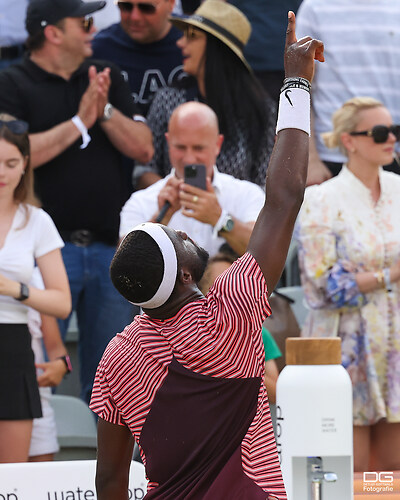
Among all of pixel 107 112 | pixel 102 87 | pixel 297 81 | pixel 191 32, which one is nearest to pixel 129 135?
pixel 107 112

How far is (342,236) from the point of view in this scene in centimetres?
456

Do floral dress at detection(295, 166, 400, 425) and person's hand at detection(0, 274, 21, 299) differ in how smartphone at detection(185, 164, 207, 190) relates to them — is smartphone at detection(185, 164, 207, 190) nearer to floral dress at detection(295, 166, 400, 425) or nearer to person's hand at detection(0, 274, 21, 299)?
floral dress at detection(295, 166, 400, 425)

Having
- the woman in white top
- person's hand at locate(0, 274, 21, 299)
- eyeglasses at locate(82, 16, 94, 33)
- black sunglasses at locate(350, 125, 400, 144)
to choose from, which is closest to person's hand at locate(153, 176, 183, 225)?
the woman in white top

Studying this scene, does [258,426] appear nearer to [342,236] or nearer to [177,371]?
[177,371]

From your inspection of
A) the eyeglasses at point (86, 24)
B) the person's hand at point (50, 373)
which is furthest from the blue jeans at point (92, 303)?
the eyeglasses at point (86, 24)

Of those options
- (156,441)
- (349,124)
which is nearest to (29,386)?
(349,124)

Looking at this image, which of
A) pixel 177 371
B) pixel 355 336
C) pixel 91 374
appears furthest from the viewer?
pixel 91 374

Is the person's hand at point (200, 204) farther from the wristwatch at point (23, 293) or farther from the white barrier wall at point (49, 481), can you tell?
the white barrier wall at point (49, 481)

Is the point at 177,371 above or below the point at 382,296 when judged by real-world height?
below

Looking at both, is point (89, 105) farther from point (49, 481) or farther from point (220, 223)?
point (49, 481)

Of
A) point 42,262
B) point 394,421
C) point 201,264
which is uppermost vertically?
point 42,262

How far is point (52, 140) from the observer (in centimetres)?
501

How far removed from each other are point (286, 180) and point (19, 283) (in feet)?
8.24

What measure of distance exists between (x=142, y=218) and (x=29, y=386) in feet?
3.03
